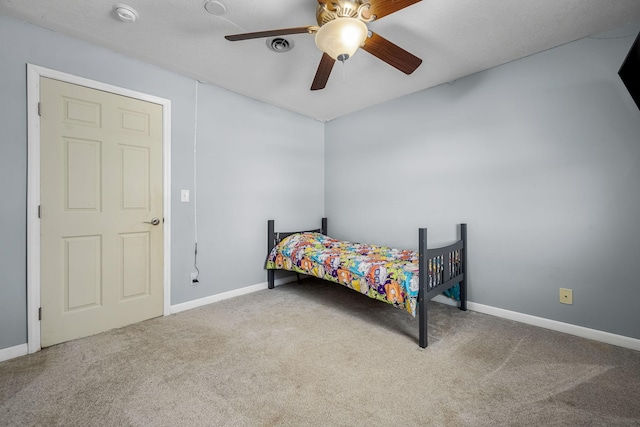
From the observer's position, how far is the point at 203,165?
2854 millimetres

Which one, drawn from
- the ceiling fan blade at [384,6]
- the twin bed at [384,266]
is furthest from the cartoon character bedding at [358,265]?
the ceiling fan blade at [384,6]

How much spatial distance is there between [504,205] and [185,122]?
3140 mm

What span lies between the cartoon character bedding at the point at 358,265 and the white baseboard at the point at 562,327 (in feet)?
0.87

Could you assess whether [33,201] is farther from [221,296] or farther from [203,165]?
[221,296]

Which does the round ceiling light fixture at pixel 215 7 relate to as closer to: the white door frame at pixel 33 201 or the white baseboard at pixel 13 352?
the white door frame at pixel 33 201

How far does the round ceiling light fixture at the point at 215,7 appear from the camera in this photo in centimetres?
175

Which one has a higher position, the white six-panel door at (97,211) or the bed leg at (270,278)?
the white six-panel door at (97,211)

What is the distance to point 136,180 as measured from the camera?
2.42 meters

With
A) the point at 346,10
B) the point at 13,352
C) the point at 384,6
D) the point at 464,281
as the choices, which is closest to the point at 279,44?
the point at 346,10

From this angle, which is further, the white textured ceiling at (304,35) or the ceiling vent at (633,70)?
the white textured ceiling at (304,35)

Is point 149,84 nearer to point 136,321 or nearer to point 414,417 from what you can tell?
point 136,321

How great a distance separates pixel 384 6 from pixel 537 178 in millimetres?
1916

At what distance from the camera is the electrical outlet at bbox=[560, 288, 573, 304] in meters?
2.17

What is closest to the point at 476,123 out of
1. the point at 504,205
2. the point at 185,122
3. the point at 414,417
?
the point at 504,205
